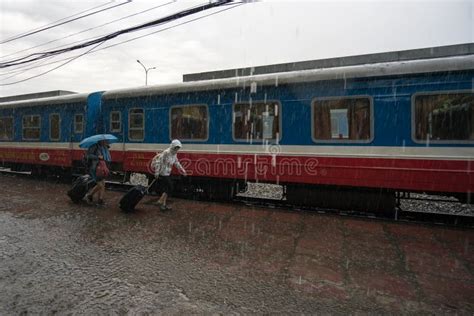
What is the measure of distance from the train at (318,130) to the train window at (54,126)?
225 centimetres

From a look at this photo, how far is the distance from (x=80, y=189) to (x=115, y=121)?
2.86 metres

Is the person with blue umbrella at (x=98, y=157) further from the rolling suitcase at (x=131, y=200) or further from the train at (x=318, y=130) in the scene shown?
the train at (x=318, y=130)

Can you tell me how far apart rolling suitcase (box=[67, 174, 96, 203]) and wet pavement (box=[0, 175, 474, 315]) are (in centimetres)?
94

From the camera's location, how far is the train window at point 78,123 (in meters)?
11.0

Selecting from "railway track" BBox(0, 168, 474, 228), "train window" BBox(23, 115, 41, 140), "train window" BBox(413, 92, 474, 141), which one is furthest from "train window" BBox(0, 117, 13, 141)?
"train window" BBox(413, 92, 474, 141)

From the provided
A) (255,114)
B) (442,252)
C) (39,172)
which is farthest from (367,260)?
(39,172)

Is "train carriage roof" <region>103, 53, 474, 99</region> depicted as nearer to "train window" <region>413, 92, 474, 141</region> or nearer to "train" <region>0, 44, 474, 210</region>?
"train" <region>0, 44, 474, 210</region>

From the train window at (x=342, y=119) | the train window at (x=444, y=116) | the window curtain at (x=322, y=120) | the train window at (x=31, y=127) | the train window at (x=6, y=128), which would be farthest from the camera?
the train window at (x=6, y=128)

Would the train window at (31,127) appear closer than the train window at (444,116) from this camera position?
No

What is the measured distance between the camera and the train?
20.0 ft

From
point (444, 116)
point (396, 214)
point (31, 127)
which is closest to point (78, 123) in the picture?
point (31, 127)

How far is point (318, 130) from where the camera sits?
7086 mm

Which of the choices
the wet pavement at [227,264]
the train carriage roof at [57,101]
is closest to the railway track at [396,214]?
the wet pavement at [227,264]

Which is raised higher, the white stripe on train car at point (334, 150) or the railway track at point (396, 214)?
the white stripe on train car at point (334, 150)
